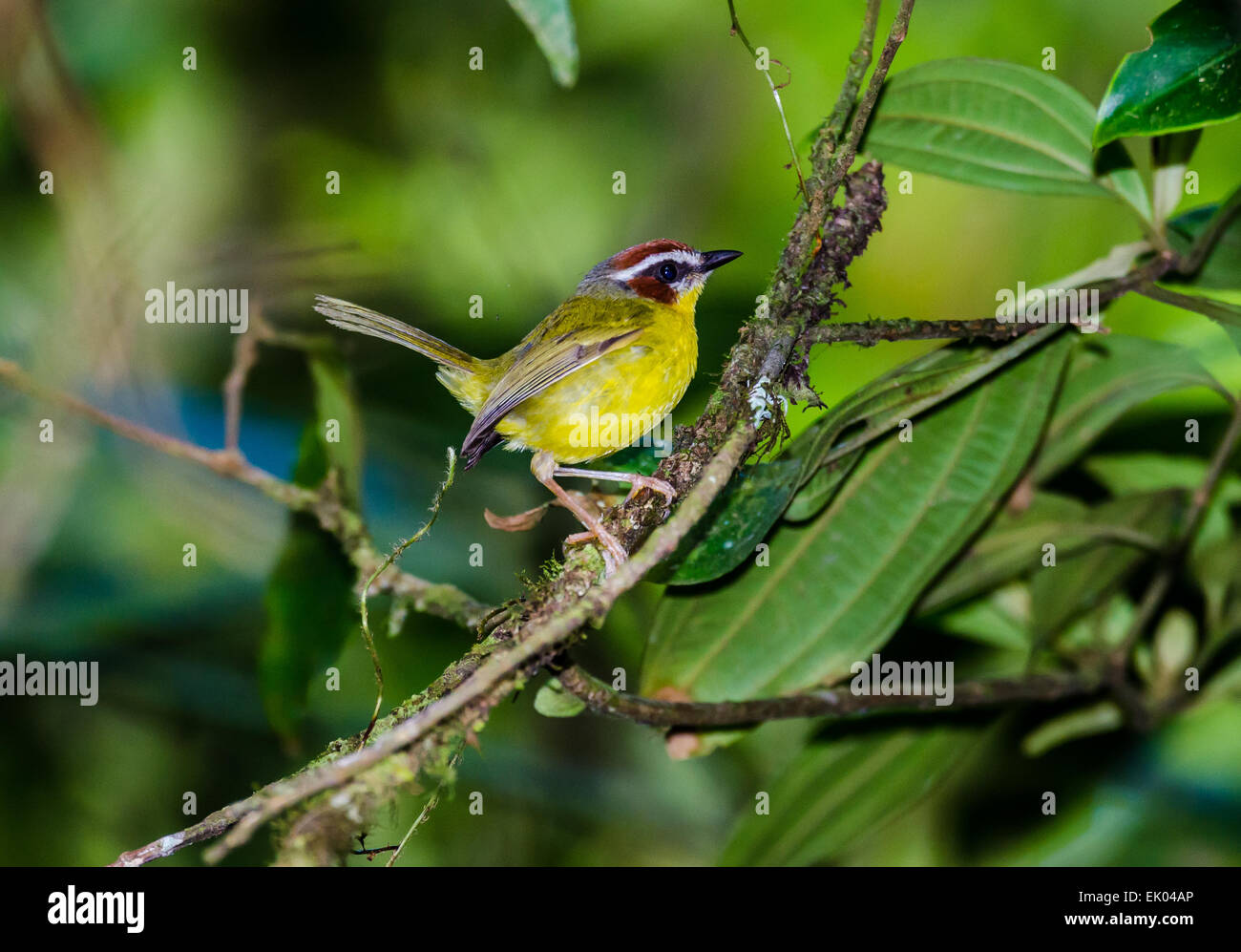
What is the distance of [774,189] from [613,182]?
62cm

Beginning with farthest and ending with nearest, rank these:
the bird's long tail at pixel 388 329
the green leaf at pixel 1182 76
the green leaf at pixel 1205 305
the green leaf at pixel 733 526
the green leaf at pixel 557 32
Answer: the bird's long tail at pixel 388 329, the green leaf at pixel 1205 305, the green leaf at pixel 733 526, the green leaf at pixel 1182 76, the green leaf at pixel 557 32

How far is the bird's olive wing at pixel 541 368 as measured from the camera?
249 centimetres

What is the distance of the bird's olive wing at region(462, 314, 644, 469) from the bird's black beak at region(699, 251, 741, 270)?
342 millimetres

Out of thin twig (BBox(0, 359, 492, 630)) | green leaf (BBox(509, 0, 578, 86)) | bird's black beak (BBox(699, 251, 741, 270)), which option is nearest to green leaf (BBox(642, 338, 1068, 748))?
thin twig (BBox(0, 359, 492, 630))

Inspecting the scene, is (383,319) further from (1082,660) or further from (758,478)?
(1082,660)

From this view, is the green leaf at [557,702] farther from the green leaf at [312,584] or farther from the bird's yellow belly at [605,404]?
the green leaf at [312,584]

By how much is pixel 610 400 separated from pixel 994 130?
1107mm

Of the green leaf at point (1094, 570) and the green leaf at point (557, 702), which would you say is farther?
the green leaf at point (1094, 570)

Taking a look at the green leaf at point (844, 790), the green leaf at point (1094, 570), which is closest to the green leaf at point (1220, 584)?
the green leaf at point (1094, 570)

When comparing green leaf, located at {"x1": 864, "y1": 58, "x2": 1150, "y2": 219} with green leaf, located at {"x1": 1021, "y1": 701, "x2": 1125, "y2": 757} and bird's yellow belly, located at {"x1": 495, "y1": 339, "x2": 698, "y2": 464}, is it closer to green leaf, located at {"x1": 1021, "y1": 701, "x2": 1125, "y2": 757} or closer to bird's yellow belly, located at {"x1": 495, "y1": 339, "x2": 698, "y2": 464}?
bird's yellow belly, located at {"x1": 495, "y1": 339, "x2": 698, "y2": 464}

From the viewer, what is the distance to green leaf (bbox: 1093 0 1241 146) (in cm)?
163

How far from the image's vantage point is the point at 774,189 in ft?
11.4

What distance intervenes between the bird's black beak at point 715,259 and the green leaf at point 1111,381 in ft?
3.15
